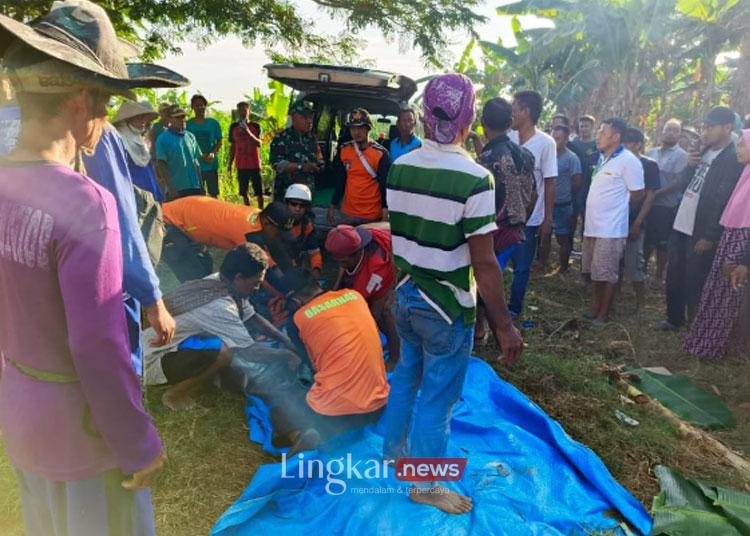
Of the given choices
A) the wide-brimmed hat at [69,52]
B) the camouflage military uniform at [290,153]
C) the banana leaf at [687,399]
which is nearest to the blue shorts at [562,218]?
the banana leaf at [687,399]

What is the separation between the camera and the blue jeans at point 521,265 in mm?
4461

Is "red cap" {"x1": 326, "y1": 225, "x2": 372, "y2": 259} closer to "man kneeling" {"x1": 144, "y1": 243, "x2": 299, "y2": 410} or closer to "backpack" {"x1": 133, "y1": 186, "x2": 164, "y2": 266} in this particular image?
"man kneeling" {"x1": 144, "y1": 243, "x2": 299, "y2": 410}

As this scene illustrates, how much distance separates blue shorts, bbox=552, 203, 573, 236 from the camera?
6254mm

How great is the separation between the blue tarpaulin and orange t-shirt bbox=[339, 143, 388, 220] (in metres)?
2.78

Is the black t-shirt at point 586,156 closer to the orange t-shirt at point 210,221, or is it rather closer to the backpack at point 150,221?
the orange t-shirt at point 210,221

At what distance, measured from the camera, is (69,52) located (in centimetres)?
108

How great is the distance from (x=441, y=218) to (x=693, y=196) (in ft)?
11.8

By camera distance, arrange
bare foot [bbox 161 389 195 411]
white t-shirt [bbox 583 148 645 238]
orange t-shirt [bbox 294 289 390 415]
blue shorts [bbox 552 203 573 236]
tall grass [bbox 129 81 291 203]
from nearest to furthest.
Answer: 1. orange t-shirt [bbox 294 289 390 415]
2. bare foot [bbox 161 389 195 411]
3. white t-shirt [bbox 583 148 645 238]
4. blue shorts [bbox 552 203 573 236]
5. tall grass [bbox 129 81 291 203]

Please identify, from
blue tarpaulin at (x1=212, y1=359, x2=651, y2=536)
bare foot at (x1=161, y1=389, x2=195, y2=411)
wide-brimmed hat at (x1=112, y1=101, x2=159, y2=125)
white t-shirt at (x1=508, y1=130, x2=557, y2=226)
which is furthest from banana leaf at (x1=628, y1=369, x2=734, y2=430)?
wide-brimmed hat at (x1=112, y1=101, x2=159, y2=125)

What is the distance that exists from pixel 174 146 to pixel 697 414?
18.0 ft

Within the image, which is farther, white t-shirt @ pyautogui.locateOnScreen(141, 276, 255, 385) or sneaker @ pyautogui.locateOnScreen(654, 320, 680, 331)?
sneaker @ pyautogui.locateOnScreen(654, 320, 680, 331)

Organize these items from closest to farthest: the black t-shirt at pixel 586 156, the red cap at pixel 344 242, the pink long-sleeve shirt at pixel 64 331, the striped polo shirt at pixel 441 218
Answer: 1. the pink long-sleeve shirt at pixel 64 331
2. the striped polo shirt at pixel 441 218
3. the red cap at pixel 344 242
4. the black t-shirt at pixel 586 156

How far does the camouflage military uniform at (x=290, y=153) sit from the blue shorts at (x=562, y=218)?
300 cm

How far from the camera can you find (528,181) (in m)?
3.69
